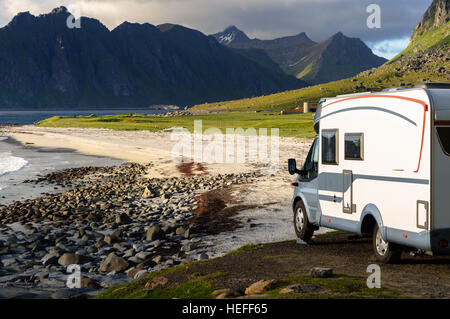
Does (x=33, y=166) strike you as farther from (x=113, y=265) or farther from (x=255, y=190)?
(x=113, y=265)

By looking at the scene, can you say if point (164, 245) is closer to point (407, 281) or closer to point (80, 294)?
point (80, 294)

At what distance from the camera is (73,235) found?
18.6 metres

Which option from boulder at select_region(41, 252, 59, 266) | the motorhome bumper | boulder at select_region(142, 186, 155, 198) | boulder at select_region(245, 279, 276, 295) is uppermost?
the motorhome bumper

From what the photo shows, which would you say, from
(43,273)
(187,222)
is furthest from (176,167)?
(43,273)

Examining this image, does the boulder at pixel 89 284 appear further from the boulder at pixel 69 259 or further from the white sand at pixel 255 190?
the white sand at pixel 255 190

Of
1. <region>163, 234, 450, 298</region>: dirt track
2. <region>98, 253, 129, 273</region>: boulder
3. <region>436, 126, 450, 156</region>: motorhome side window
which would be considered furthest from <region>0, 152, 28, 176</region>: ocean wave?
<region>436, 126, 450, 156</region>: motorhome side window

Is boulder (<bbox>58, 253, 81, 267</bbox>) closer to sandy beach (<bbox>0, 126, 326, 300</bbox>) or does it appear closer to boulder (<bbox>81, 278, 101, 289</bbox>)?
sandy beach (<bbox>0, 126, 326, 300</bbox>)

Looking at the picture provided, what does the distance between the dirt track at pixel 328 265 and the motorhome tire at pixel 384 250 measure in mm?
187

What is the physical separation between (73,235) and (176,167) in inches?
789

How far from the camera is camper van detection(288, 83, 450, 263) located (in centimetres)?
956

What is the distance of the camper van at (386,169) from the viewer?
9.56m

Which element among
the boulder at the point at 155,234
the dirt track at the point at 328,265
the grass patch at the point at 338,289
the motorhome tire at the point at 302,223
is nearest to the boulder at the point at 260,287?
the grass patch at the point at 338,289

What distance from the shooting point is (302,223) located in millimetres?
14570

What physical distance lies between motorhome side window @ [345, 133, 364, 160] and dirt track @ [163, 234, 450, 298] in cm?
237
